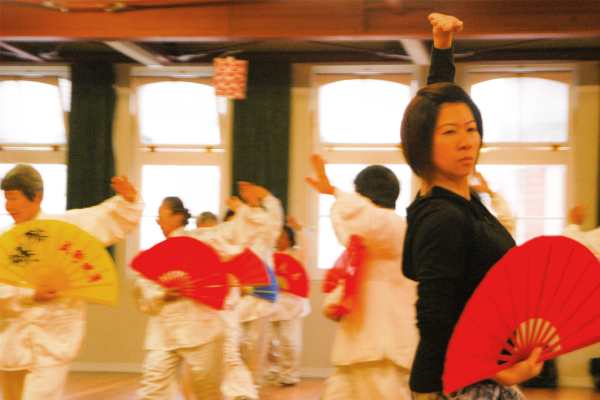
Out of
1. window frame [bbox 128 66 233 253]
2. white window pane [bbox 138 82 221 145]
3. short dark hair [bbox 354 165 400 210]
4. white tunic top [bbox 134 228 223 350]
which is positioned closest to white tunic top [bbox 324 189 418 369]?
short dark hair [bbox 354 165 400 210]

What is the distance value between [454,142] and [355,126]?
18.8ft

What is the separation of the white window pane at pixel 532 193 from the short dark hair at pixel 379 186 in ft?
14.2

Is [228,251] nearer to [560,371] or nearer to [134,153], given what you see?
[134,153]

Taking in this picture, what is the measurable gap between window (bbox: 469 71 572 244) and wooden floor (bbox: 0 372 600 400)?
5.49 ft

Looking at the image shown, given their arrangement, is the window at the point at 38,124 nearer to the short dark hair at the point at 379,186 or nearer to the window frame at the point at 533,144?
the window frame at the point at 533,144

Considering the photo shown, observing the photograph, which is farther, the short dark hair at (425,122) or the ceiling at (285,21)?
the ceiling at (285,21)

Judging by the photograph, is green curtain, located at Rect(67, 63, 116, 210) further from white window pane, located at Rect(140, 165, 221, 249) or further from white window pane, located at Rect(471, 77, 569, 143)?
white window pane, located at Rect(471, 77, 569, 143)

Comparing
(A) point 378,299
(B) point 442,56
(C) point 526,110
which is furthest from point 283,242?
(B) point 442,56

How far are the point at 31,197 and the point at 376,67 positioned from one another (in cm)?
471

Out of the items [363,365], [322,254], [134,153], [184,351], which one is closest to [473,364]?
[363,365]

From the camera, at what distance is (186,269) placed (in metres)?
3.37

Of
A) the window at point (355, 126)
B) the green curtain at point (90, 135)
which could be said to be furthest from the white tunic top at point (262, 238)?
the green curtain at point (90, 135)

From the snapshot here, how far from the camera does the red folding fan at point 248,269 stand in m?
3.78

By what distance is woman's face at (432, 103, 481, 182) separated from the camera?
1.17m
